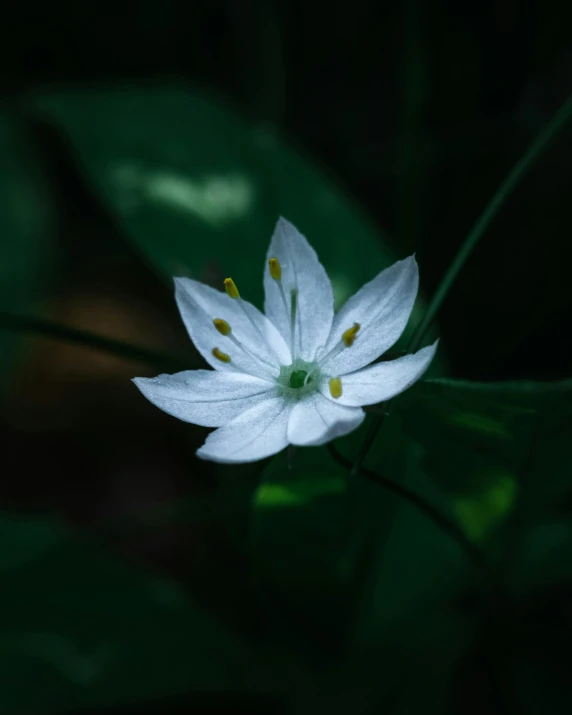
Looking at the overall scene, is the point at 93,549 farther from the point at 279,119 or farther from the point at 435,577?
the point at 279,119

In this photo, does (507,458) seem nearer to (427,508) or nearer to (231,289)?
(427,508)

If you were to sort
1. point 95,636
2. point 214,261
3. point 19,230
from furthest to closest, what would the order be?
point 19,230 → point 214,261 → point 95,636

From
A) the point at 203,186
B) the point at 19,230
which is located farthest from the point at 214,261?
the point at 19,230

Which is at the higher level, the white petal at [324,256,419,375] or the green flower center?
the white petal at [324,256,419,375]

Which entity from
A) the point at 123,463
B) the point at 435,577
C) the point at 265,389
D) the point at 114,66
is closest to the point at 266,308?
the point at 265,389

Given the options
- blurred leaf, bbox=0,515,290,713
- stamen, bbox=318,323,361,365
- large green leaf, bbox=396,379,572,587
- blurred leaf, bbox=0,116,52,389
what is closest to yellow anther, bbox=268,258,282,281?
stamen, bbox=318,323,361,365

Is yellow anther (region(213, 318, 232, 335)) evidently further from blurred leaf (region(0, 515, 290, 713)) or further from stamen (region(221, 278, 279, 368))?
blurred leaf (region(0, 515, 290, 713))

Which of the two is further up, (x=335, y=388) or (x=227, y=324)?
(x=227, y=324)

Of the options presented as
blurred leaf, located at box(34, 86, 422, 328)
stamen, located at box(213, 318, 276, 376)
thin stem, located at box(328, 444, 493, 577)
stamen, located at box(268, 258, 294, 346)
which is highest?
blurred leaf, located at box(34, 86, 422, 328)
